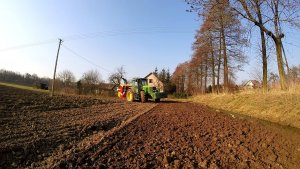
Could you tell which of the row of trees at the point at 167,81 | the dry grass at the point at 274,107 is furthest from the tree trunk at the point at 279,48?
the row of trees at the point at 167,81

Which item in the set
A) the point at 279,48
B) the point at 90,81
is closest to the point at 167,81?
the point at 90,81

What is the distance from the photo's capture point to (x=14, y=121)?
9.75 m

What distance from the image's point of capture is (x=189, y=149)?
6203 millimetres

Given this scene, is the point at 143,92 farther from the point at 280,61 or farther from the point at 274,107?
the point at 274,107

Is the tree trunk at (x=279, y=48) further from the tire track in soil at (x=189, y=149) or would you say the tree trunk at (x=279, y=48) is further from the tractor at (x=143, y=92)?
the tractor at (x=143, y=92)

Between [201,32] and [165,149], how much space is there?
974 inches

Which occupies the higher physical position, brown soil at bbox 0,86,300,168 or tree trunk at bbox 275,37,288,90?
tree trunk at bbox 275,37,288,90

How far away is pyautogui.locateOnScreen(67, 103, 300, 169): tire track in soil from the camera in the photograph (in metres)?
5.21

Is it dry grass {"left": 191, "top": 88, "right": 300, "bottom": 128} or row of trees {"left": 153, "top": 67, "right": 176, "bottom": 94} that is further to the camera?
row of trees {"left": 153, "top": 67, "right": 176, "bottom": 94}

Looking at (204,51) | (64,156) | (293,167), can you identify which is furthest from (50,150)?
(204,51)

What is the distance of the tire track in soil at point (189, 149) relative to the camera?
17.1 feet

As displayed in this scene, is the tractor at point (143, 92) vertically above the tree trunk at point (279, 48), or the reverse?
the tree trunk at point (279, 48)

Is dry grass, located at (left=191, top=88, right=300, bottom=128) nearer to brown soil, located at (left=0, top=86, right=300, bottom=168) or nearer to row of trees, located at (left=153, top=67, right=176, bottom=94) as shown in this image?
brown soil, located at (left=0, top=86, right=300, bottom=168)

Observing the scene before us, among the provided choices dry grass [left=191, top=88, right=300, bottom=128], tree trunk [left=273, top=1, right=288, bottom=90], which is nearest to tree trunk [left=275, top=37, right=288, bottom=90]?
tree trunk [left=273, top=1, right=288, bottom=90]
